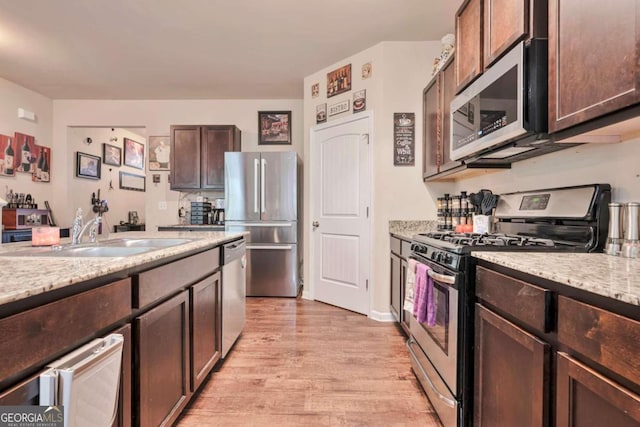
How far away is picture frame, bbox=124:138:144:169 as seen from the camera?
21.0ft

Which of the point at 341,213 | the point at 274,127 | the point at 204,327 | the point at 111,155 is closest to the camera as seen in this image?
the point at 204,327

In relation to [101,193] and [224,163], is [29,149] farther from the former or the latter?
[224,163]

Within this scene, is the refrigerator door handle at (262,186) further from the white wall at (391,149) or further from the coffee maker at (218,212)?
the white wall at (391,149)

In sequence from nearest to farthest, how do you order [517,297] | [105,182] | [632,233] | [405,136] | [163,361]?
[517,297] → [632,233] → [163,361] → [405,136] → [105,182]

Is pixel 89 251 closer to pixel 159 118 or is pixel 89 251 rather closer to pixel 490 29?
pixel 490 29

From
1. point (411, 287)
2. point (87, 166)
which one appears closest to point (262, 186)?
point (411, 287)

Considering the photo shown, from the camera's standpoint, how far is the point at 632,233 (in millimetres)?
1162

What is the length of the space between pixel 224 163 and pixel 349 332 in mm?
2677

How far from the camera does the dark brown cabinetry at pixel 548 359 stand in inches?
27.4

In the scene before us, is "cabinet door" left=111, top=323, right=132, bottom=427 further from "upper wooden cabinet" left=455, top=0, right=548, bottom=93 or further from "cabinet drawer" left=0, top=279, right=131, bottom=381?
"upper wooden cabinet" left=455, top=0, right=548, bottom=93

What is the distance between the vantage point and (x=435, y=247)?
1681mm

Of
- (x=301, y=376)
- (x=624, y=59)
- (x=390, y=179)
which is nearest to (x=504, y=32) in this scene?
(x=624, y=59)

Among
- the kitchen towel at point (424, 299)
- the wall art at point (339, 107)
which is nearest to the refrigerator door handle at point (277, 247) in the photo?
the wall art at point (339, 107)

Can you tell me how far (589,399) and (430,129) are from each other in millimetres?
2435
